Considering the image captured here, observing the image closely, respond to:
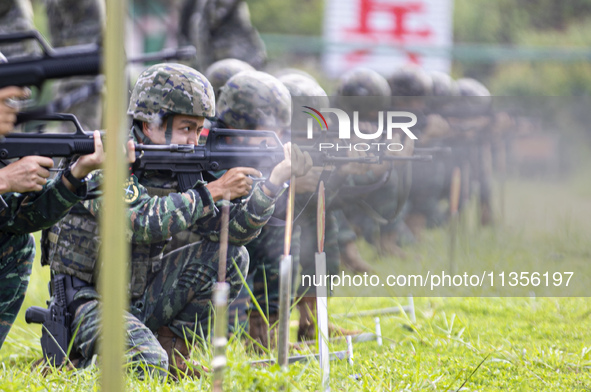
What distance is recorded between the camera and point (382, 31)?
58.2 feet

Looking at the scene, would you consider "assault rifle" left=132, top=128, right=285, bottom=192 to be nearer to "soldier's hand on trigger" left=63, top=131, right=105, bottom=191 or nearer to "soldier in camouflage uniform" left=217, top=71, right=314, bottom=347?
"soldier's hand on trigger" left=63, top=131, right=105, bottom=191

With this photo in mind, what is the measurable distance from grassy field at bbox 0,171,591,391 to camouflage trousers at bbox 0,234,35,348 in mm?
247

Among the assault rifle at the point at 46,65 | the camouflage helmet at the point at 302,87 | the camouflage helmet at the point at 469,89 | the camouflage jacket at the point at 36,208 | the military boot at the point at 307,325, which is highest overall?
the assault rifle at the point at 46,65

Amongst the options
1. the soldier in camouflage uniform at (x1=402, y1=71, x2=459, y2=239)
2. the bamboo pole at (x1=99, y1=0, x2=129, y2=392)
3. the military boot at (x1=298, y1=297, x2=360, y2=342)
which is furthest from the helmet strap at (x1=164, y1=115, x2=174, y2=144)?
the soldier in camouflage uniform at (x1=402, y1=71, x2=459, y2=239)

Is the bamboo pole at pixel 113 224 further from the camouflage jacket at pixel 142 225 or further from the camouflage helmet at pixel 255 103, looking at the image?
the camouflage helmet at pixel 255 103

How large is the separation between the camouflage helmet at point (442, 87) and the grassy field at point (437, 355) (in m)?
2.28

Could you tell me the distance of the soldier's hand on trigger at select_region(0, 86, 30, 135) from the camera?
2.67 metres

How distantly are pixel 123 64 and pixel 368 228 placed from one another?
6.15 metres

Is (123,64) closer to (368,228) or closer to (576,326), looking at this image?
(576,326)

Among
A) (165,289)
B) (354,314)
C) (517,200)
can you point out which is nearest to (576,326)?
(354,314)

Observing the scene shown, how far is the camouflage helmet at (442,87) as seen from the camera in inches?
315

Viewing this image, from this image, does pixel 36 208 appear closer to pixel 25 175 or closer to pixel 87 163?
pixel 25 175

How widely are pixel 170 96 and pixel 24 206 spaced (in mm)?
820

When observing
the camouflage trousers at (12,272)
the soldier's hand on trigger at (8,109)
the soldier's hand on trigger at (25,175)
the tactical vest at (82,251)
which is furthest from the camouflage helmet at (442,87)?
the soldier's hand on trigger at (8,109)
